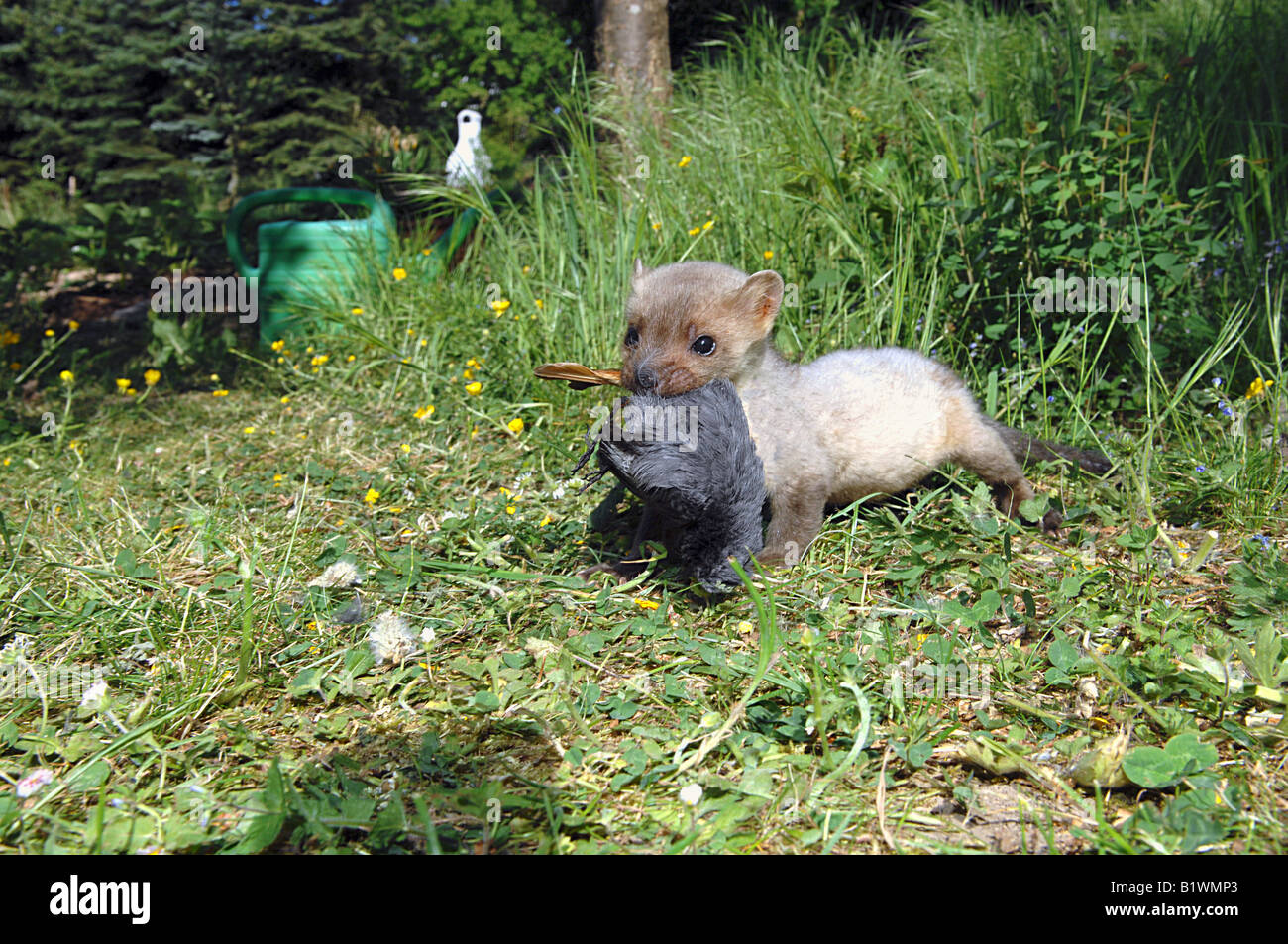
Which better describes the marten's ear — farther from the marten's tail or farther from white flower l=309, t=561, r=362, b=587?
white flower l=309, t=561, r=362, b=587

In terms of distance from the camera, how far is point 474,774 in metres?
1.93

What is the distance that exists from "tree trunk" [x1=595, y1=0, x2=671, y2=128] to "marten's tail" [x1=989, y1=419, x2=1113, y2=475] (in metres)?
4.31

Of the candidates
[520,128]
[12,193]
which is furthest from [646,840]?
[12,193]

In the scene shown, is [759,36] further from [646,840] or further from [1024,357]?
[646,840]

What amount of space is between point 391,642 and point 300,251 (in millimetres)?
4136

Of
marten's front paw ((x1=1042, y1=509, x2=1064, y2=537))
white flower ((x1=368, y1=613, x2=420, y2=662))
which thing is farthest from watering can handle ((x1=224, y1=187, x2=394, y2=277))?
marten's front paw ((x1=1042, y1=509, x2=1064, y2=537))

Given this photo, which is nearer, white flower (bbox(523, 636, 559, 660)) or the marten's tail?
white flower (bbox(523, 636, 559, 660))

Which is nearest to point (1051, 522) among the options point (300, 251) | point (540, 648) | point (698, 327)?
point (698, 327)

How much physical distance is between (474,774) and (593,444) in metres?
1.07

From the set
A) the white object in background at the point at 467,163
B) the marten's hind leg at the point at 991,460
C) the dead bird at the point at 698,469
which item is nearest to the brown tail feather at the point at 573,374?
the dead bird at the point at 698,469

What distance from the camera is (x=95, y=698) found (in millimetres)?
2135

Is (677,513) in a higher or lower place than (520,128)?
lower

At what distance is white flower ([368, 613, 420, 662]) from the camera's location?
7.72ft

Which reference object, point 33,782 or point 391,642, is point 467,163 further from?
point 33,782
